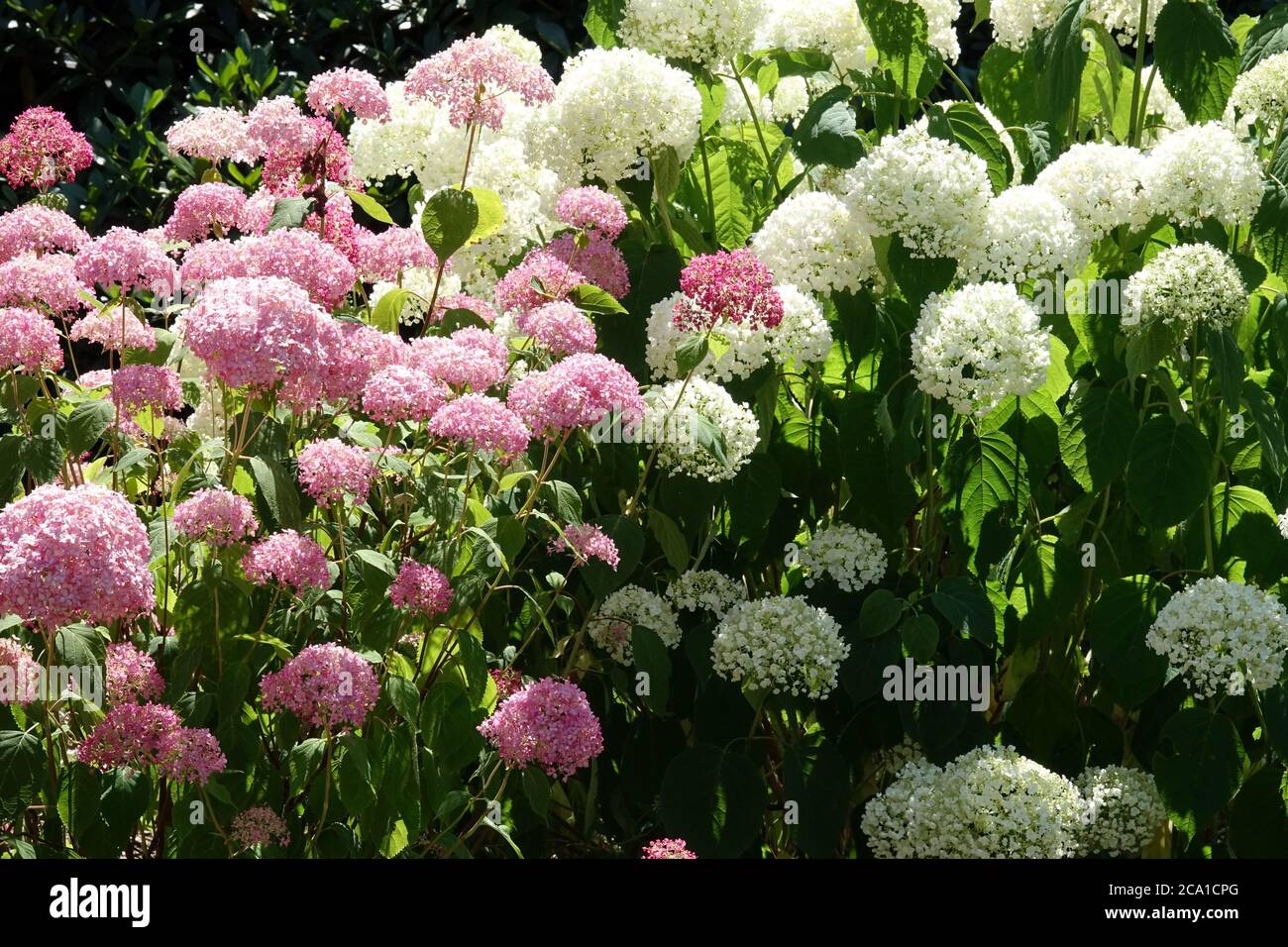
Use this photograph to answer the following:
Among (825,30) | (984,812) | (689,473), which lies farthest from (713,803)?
(825,30)

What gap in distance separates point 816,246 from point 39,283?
4.17ft

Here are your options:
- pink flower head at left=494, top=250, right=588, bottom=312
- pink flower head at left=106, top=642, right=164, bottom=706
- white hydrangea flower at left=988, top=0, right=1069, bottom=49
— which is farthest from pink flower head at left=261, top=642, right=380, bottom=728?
white hydrangea flower at left=988, top=0, right=1069, bottom=49

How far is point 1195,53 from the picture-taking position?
112 inches

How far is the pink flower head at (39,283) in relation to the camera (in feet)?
8.00

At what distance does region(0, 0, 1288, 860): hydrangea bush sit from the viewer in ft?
7.44

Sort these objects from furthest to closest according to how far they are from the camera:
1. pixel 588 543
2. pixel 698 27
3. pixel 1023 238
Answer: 1. pixel 698 27
2. pixel 1023 238
3. pixel 588 543

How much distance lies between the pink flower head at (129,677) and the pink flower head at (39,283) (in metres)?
0.58

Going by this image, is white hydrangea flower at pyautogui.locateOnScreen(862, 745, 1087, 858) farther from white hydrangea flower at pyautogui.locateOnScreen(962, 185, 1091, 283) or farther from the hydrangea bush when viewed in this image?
white hydrangea flower at pyautogui.locateOnScreen(962, 185, 1091, 283)

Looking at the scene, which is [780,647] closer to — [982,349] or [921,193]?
[982,349]

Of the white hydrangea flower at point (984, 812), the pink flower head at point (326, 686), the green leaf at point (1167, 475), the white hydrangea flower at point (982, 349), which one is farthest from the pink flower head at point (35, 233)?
the green leaf at point (1167, 475)

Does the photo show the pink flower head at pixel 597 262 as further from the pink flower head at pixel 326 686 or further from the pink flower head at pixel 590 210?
the pink flower head at pixel 326 686

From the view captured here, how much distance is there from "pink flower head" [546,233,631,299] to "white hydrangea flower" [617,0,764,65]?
42cm
